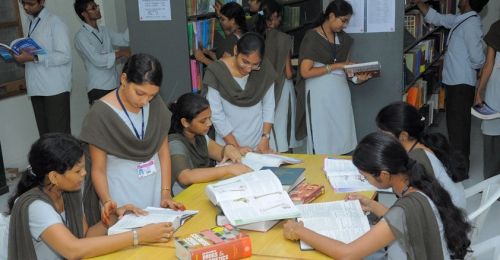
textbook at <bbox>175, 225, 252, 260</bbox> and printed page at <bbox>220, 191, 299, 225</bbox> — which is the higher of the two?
printed page at <bbox>220, 191, 299, 225</bbox>

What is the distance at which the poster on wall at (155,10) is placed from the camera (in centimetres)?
442

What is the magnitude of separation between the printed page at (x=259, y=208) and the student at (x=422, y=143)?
577mm

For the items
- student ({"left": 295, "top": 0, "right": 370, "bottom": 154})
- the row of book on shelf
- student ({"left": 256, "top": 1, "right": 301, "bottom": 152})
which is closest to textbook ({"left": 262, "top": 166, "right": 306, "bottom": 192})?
the row of book on shelf

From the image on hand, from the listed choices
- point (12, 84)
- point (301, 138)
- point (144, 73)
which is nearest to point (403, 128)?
point (144, 73)

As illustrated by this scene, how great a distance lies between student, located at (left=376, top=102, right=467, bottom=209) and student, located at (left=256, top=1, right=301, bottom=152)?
1.74 m

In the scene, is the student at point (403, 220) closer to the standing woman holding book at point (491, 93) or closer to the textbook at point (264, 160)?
the textbook at point (264, 160)

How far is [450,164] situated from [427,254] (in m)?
0.60

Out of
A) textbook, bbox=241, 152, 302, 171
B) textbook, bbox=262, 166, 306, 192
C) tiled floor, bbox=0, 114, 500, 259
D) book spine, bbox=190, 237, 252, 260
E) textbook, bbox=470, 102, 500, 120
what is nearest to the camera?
book spine, bbox=190, 237, 252, 260

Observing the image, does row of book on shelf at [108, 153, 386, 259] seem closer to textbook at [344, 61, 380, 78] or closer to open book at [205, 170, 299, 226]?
open book at [205, 170, 299, 226]

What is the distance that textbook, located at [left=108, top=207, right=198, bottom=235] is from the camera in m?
2.24

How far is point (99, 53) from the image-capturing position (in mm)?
5305

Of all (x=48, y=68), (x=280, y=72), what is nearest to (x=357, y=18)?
(x=280, y=72)

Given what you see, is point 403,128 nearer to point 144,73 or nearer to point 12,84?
point 144,73

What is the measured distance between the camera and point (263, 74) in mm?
3678
